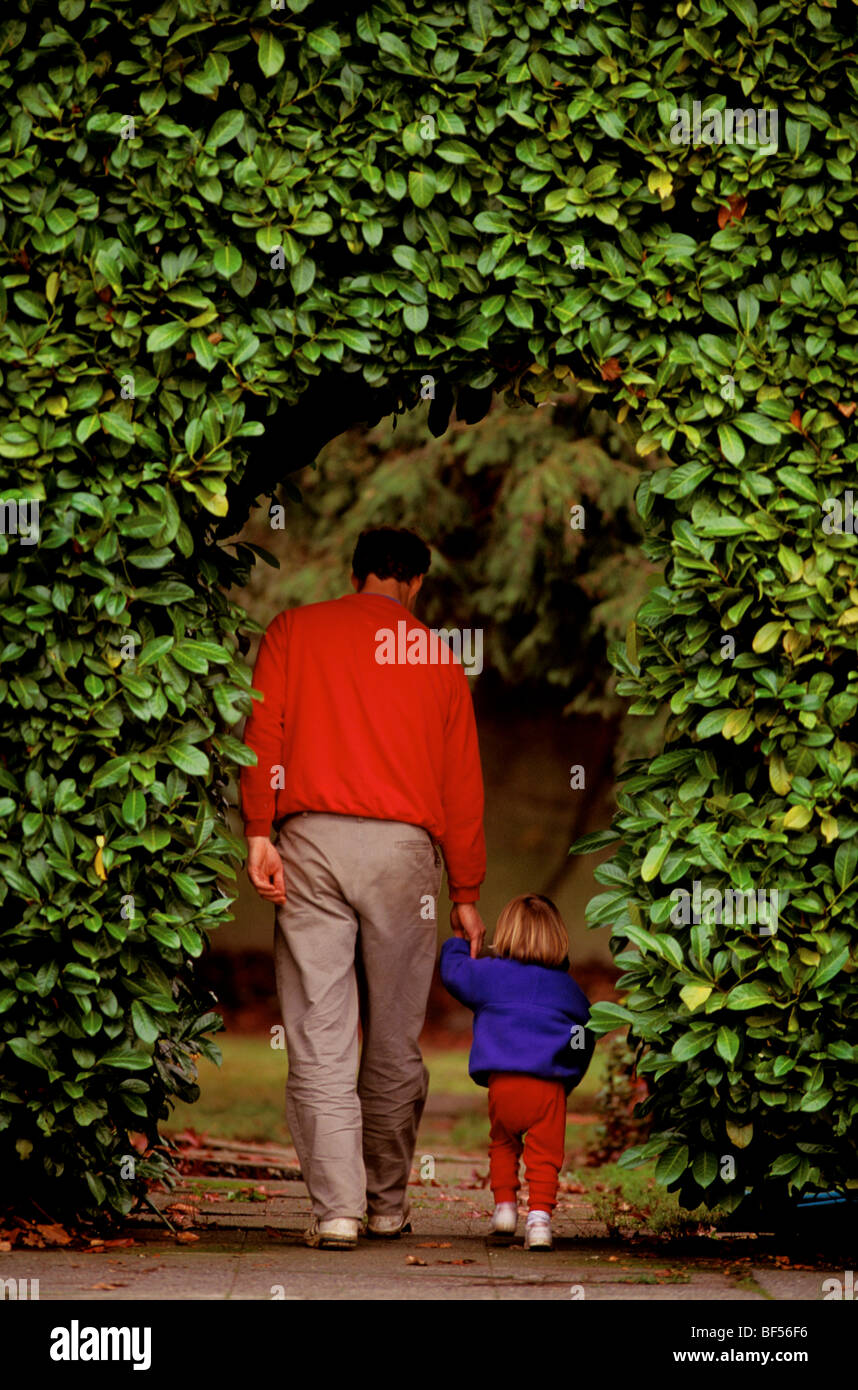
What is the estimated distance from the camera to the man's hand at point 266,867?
5383 mm

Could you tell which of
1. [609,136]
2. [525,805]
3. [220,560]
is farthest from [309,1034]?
[525,805]

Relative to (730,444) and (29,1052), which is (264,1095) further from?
(730,444)

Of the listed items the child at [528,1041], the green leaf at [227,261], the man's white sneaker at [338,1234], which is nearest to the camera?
the green leaf at [227,261]

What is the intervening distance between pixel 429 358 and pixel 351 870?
1555mm

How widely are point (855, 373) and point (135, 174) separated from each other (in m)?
2.12

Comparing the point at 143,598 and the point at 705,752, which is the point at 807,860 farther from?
the point at 143,598

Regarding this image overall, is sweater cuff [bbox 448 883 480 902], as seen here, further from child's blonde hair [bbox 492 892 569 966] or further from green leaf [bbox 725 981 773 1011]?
green leaf [bbox 725 981 773 1011]

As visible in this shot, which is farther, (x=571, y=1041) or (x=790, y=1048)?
(x=571, y=1041)

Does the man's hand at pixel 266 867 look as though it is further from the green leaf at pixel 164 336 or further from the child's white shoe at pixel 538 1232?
the green leaf at pixel 164 336

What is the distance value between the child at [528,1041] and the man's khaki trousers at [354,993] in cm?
21

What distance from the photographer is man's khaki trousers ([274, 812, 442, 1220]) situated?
17.3 feet

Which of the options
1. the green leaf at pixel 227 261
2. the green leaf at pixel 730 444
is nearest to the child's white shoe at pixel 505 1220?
the green leaf at pixel 730 444

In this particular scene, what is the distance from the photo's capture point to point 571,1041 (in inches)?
214

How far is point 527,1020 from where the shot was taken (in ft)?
17.9
